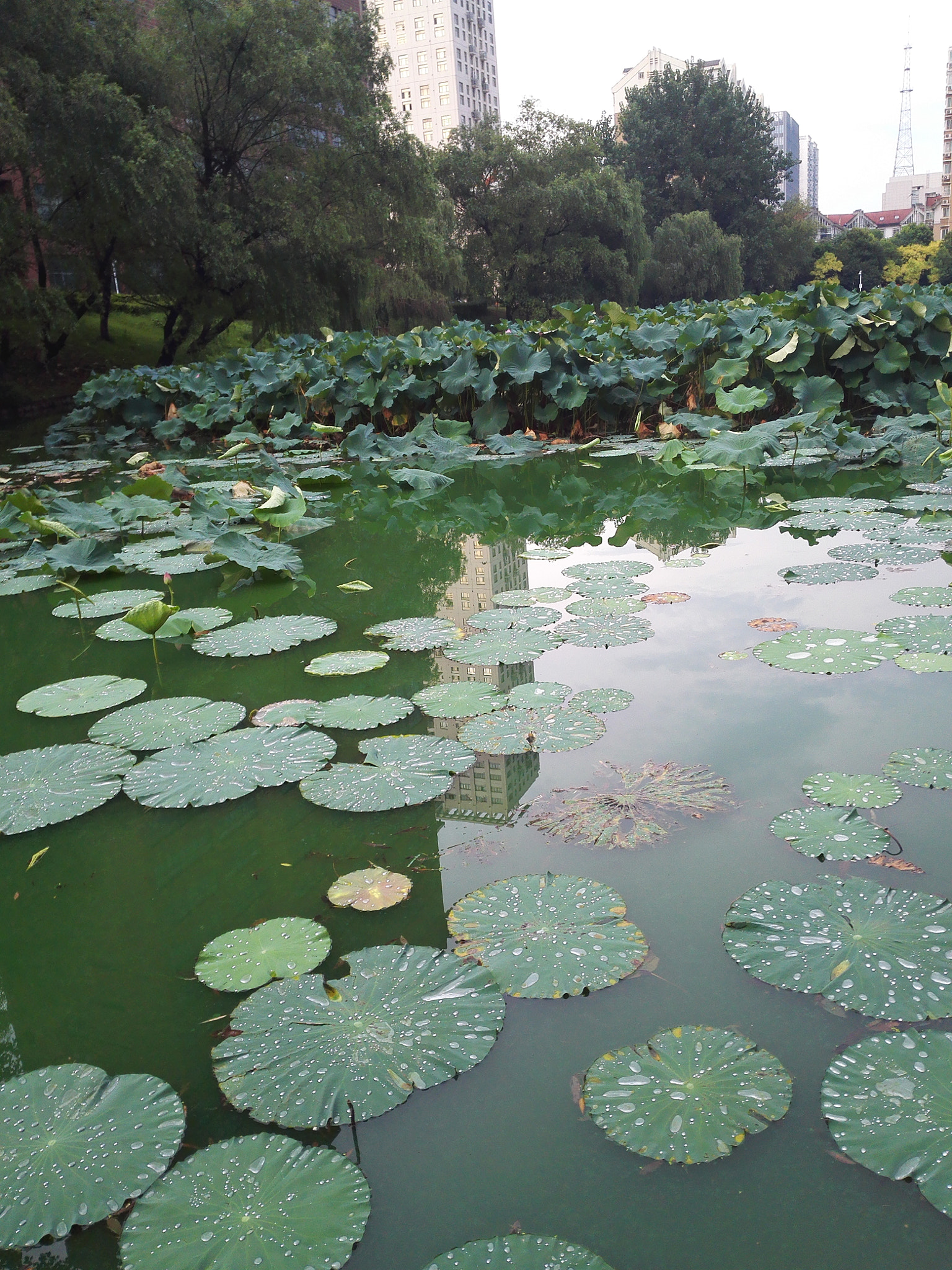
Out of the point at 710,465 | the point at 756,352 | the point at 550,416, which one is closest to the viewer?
the point at 710,465

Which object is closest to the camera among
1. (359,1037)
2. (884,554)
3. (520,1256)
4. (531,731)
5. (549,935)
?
(520,1256)

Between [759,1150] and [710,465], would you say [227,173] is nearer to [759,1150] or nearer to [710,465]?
[710,465]

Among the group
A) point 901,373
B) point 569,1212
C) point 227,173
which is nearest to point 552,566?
point 569,1212

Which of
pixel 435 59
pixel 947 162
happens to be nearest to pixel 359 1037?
pixel 947 162

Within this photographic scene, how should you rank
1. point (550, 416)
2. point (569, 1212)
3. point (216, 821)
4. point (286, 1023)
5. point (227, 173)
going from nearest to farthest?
point (569, 1212), point (286, 1023), point (216, 821), point (550, 416), point (227, 173)

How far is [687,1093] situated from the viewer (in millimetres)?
814

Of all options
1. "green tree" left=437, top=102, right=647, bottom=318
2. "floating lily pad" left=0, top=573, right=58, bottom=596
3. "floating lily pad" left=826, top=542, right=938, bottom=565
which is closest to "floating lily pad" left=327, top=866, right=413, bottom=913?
"floating lily pad" left=826, top=542, right=938, bottom=565

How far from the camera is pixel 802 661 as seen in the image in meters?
1.86

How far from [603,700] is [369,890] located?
2.30ft

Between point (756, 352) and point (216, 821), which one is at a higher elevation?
point (756, 352)

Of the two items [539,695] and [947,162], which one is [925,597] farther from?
[947,162]

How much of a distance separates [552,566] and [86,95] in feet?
42.0

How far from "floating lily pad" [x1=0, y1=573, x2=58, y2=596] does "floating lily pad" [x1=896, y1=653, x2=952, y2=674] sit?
8.43 ft

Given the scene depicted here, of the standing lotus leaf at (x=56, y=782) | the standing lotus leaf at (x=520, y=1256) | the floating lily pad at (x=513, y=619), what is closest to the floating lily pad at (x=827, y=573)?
the floating lily pad at (x=513, y=619)
